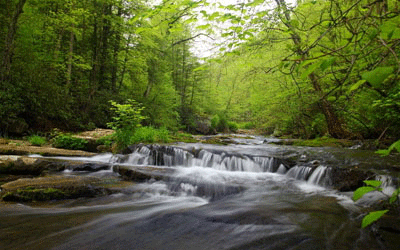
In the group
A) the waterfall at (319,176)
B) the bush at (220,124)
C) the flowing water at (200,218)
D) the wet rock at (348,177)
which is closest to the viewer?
the flowing water at (200,218)

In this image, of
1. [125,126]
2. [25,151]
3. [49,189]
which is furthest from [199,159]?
[25,151]

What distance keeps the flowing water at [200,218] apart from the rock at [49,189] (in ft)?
0.64

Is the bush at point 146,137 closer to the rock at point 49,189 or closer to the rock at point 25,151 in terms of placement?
the rock at point 25,151

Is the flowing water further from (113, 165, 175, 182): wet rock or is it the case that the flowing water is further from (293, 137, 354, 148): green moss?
(293, 137, 354, 148): green moss

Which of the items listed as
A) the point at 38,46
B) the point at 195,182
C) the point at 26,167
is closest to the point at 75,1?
the point at 38,46

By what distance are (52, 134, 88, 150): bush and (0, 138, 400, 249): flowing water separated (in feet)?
11.4

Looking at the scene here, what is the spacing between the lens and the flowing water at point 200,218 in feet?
8.05

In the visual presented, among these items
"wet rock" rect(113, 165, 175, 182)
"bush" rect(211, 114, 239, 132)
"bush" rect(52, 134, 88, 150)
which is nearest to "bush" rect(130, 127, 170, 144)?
"bush" rect(52, 134, 88, 150)

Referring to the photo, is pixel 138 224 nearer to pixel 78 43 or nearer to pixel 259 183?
pixel 259 183

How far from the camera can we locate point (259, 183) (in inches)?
210

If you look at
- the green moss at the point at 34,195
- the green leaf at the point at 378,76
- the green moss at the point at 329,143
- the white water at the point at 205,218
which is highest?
the green leaf at the point at 378,76

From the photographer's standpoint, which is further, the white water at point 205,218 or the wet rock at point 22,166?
the wet rock at point 22,166

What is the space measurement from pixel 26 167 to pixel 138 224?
11.7 feet

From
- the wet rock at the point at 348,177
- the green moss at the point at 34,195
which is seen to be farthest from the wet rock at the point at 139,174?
the wet rock at the point at 348,177
